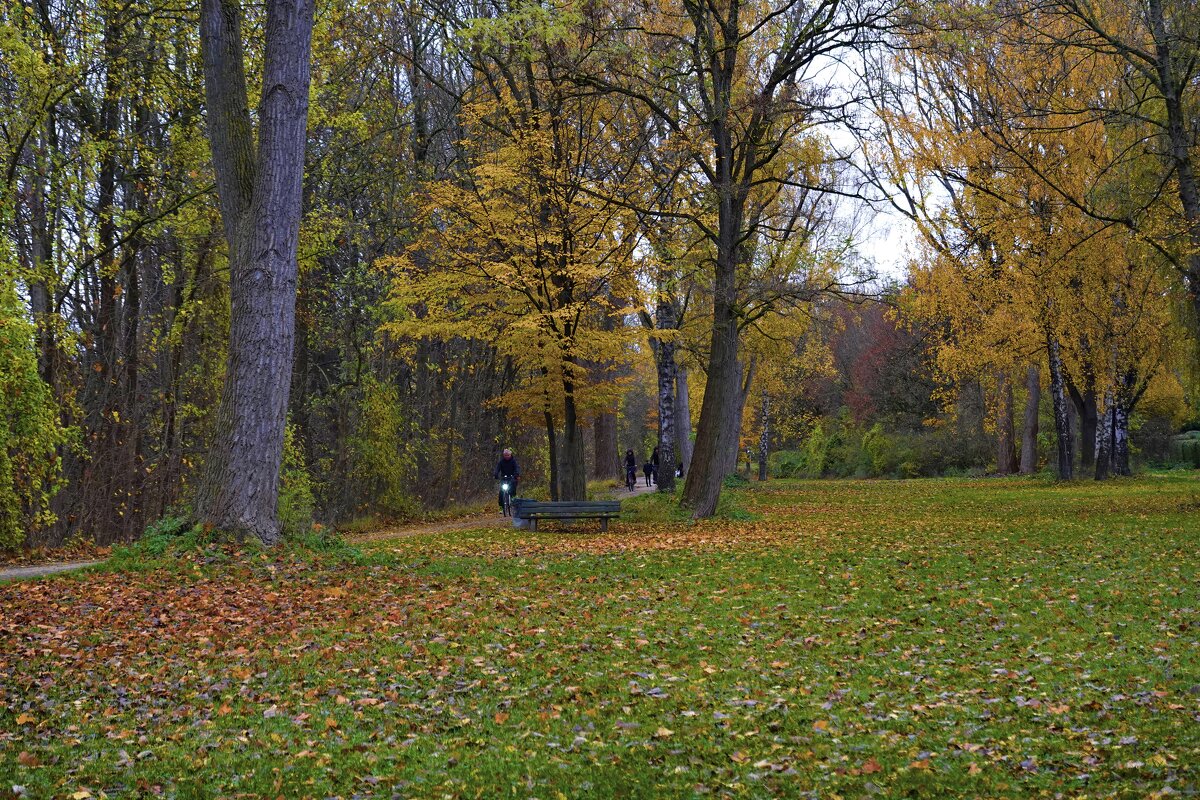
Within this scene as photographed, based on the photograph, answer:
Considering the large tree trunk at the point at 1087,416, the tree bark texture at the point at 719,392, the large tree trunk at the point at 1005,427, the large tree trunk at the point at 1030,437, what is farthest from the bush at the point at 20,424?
the large tree trunk at the point at 1005,427

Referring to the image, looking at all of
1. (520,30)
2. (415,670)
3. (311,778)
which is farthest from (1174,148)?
(311,778)

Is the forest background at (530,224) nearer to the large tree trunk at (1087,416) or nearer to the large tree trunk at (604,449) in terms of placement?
the large tree trunk at (1087,416)

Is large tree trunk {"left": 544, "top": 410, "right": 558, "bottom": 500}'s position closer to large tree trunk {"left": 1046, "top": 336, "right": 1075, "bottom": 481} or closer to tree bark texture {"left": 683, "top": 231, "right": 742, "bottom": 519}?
tree bark texture {"left": 683, "top": 231, "right": 742, "bottom": 519}

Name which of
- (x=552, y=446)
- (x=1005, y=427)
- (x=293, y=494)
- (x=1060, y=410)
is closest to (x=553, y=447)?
(x=552, y=446)

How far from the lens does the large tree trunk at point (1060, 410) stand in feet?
91.6

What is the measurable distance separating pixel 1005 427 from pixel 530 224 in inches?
942

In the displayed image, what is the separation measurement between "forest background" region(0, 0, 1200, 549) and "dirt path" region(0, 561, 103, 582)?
1343 millimetres

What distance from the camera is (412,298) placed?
19.9 m

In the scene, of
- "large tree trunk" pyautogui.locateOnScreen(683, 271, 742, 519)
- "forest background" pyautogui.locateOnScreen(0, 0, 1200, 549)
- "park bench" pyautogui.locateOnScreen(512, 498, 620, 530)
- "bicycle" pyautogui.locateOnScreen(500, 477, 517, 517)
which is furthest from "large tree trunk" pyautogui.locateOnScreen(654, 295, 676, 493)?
"park bench" pyautogui.locateOnScreen(512, 498, 620, 530)

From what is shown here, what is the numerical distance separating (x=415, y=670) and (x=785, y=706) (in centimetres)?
266

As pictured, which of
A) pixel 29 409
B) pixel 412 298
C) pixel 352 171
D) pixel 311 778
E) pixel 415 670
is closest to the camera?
pixel 311 778

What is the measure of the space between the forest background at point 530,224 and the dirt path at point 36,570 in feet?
4.41

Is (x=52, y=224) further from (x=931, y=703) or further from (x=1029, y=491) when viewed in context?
(x=1029, y=491)

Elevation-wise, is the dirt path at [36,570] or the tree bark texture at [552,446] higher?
the tree bark texture at [552,446]
